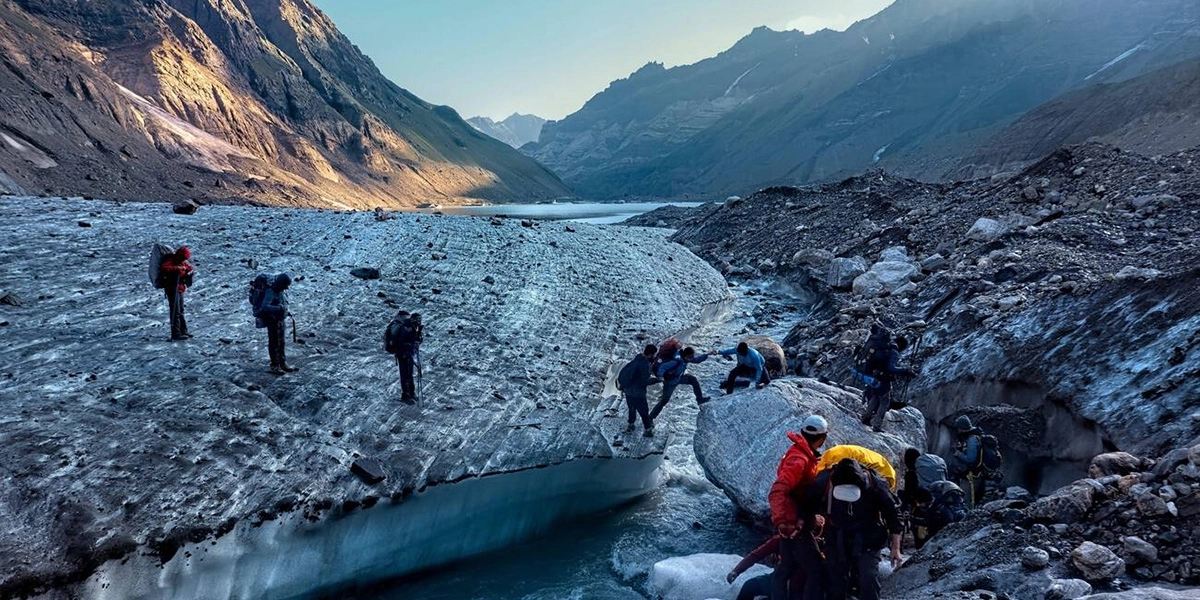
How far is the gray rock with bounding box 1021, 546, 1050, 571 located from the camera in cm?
550

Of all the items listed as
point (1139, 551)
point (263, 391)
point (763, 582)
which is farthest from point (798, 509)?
point (263, 391)

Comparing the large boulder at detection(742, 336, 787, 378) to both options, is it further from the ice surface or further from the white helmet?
the white helmet

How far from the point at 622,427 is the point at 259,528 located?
19.2ft

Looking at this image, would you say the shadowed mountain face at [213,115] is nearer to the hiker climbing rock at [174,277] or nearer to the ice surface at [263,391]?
the ice surface at [263,391]

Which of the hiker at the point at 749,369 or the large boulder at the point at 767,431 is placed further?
the hiker at the point at 749,369

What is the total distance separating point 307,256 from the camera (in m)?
18.5

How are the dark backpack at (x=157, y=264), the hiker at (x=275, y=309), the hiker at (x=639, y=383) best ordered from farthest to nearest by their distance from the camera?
1. the hiker at (x=639, y=383)
2. the dark backpack at (x=157, y=264)
3. the hiker at (x=275, y=309)

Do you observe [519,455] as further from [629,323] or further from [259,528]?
[629,323]

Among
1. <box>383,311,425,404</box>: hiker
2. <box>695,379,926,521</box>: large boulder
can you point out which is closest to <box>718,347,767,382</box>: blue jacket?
<box>695,379,926,521</box>: large boulder

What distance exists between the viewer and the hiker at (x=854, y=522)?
4.97m

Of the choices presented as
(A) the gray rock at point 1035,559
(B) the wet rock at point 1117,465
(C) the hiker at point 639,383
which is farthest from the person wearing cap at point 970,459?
(C) the hiker at point 639,383

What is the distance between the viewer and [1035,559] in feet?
18.1

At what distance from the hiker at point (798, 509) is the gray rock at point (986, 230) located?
1588 cm

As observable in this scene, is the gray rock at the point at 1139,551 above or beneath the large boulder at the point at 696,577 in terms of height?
above
